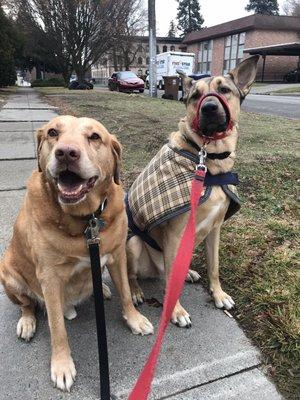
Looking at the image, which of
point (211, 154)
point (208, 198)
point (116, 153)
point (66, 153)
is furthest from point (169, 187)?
point (66, 153)

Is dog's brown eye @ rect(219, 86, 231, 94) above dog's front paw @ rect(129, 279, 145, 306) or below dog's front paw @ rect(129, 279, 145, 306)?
above

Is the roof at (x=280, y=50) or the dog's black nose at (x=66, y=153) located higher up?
the dog's black nose at (x=66, y=153)

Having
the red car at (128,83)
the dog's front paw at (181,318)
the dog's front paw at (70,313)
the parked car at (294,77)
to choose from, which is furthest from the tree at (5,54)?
the parked car at (294,77)

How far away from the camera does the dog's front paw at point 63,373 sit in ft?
7.18

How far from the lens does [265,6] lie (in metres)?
75.5

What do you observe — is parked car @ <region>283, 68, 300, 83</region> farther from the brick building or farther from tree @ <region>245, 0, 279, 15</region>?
tree @ <region>245, 0, 279, 15</region>

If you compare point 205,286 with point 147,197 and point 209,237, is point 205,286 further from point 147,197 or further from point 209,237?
point 147,197

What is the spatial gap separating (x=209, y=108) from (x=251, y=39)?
52122 millimetres

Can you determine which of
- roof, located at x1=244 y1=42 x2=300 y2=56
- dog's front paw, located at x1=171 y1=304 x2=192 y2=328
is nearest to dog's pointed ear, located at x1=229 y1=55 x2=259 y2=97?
dog's front paw, located at x1=171 y1=304 x2=192 y2=328

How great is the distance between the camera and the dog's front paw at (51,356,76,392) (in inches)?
86.1

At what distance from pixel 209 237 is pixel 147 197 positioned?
59 centimetres

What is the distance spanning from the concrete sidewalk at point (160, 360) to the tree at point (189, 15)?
3502 inches

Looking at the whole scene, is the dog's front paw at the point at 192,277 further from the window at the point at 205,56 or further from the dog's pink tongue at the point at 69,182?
the window at the point at 205,56

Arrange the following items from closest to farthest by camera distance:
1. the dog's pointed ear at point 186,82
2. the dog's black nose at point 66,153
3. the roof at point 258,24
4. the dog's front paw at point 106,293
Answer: the dog's black nose at point 66,153 < the dog's front paw at point 106,293 < the dog's pointed ear at point 186,82 < the roof at point 258,24
